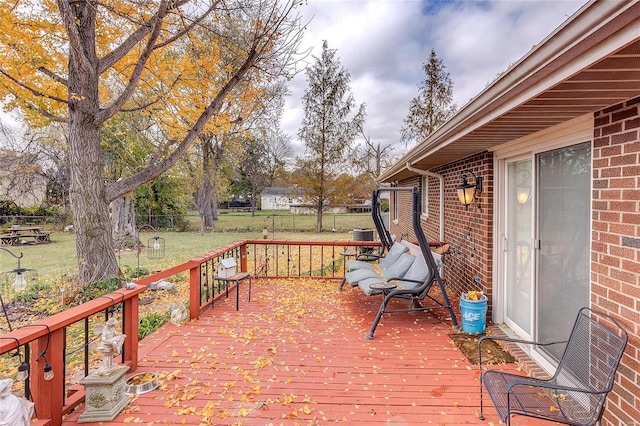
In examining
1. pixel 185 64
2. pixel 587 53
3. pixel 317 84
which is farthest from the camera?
pixel 317 84

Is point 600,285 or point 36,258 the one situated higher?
point 600,285

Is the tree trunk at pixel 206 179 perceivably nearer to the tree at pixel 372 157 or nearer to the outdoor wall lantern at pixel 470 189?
the tree at pixel 372 157

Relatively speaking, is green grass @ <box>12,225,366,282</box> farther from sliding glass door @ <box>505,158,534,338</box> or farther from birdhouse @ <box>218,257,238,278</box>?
sliding glass door @ <box>505,158,534,338</box>

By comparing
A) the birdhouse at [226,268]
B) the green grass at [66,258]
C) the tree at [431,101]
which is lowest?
the green grass at [66,258]

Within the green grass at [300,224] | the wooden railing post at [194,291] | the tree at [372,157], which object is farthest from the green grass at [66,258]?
the tree at [372,157]

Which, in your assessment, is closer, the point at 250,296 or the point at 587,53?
the point at 587,53

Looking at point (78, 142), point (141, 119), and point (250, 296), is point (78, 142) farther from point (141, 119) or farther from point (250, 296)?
point (141, 119)

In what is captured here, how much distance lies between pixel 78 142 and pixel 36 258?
7420 mm

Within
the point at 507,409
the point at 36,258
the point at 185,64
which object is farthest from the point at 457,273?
the point at 36,258

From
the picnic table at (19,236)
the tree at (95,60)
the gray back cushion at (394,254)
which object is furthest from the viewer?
the picnic table at (19,236)

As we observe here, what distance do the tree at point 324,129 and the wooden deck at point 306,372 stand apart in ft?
45.1

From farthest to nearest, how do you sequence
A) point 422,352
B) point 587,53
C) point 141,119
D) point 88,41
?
1. point 141,119
2. point 88,41
3. point 422,352
4. point 587,53

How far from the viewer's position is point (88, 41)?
18.0 ft

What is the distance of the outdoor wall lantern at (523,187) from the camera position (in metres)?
3.33
